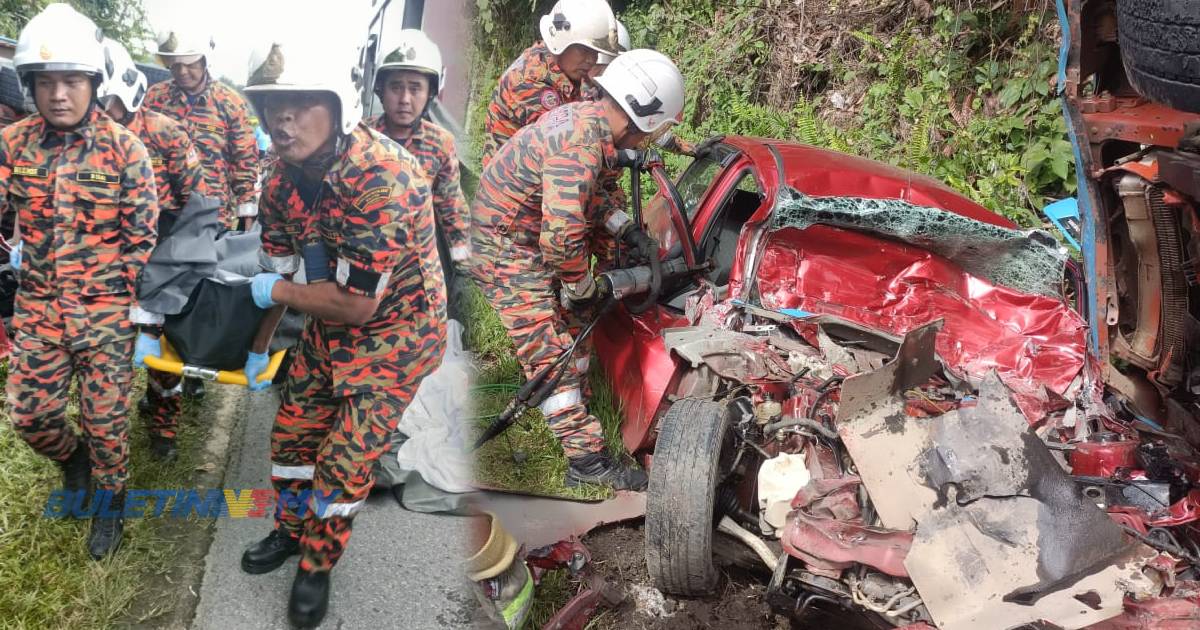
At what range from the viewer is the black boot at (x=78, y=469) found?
2330 millimetres

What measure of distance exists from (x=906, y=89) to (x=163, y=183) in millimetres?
5746

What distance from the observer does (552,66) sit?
5105 millimetres

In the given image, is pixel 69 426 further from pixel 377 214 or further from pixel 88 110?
pixel 377 214

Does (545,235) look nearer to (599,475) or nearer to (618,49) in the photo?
(599,475)

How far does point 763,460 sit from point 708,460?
314mm

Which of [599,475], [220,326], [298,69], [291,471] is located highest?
[298,69]

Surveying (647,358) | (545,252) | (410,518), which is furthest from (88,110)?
(647,358)

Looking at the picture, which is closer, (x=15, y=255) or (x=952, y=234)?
(x=15, y=255)

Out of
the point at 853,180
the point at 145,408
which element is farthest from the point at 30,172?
the point at 853,180

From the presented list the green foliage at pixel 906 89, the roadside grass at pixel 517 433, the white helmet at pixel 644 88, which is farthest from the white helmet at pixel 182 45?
the green foliage at pixel 906 89

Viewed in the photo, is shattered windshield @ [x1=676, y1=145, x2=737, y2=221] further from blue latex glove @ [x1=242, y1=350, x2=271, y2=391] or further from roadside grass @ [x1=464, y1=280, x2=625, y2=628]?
blue latex glove @ [x1=242, y1=350, x2=271, y2=391]

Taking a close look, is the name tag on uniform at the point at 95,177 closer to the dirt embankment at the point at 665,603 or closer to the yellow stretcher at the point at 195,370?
the yellow stretcher at the point at 195,370

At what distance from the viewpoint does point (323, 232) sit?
2.31 meters

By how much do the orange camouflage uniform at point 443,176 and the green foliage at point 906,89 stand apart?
2.38 metres
